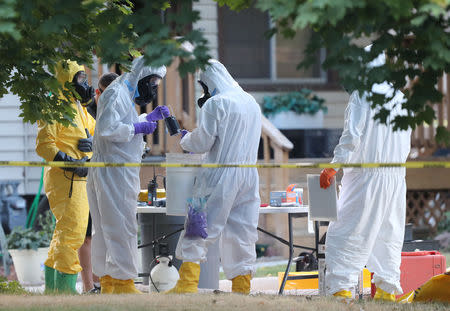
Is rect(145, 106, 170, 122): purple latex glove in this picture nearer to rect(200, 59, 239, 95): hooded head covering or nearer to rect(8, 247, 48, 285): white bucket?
rect(200, 59, 239, 95): hooded head covering

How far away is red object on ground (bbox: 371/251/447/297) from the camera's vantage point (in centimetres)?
636

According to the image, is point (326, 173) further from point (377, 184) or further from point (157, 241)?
point (157, 241)

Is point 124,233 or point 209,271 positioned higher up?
point 124,233

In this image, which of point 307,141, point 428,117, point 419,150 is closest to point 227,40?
point 307,141

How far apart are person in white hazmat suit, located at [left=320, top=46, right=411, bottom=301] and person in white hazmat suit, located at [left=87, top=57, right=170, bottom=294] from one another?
55.4 inches

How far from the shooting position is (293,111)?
11.4 m

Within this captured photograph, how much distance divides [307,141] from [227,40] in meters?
2.27

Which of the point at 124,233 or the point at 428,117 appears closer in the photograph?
the point at 428,117

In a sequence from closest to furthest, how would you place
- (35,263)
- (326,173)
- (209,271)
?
(326,173), (209,271), (35,263)

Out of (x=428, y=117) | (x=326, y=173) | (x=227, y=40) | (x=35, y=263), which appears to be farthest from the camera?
(x=227, y=40)

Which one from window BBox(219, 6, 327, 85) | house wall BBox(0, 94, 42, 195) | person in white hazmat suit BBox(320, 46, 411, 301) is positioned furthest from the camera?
window BBox(219, 6, 327, 85)

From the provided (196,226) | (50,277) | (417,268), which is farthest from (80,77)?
(417,268)

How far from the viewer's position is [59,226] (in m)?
6.27

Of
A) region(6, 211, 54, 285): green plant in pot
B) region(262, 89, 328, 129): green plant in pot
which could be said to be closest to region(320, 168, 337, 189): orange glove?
region(6, 211, 54, 285): green plant in pot
